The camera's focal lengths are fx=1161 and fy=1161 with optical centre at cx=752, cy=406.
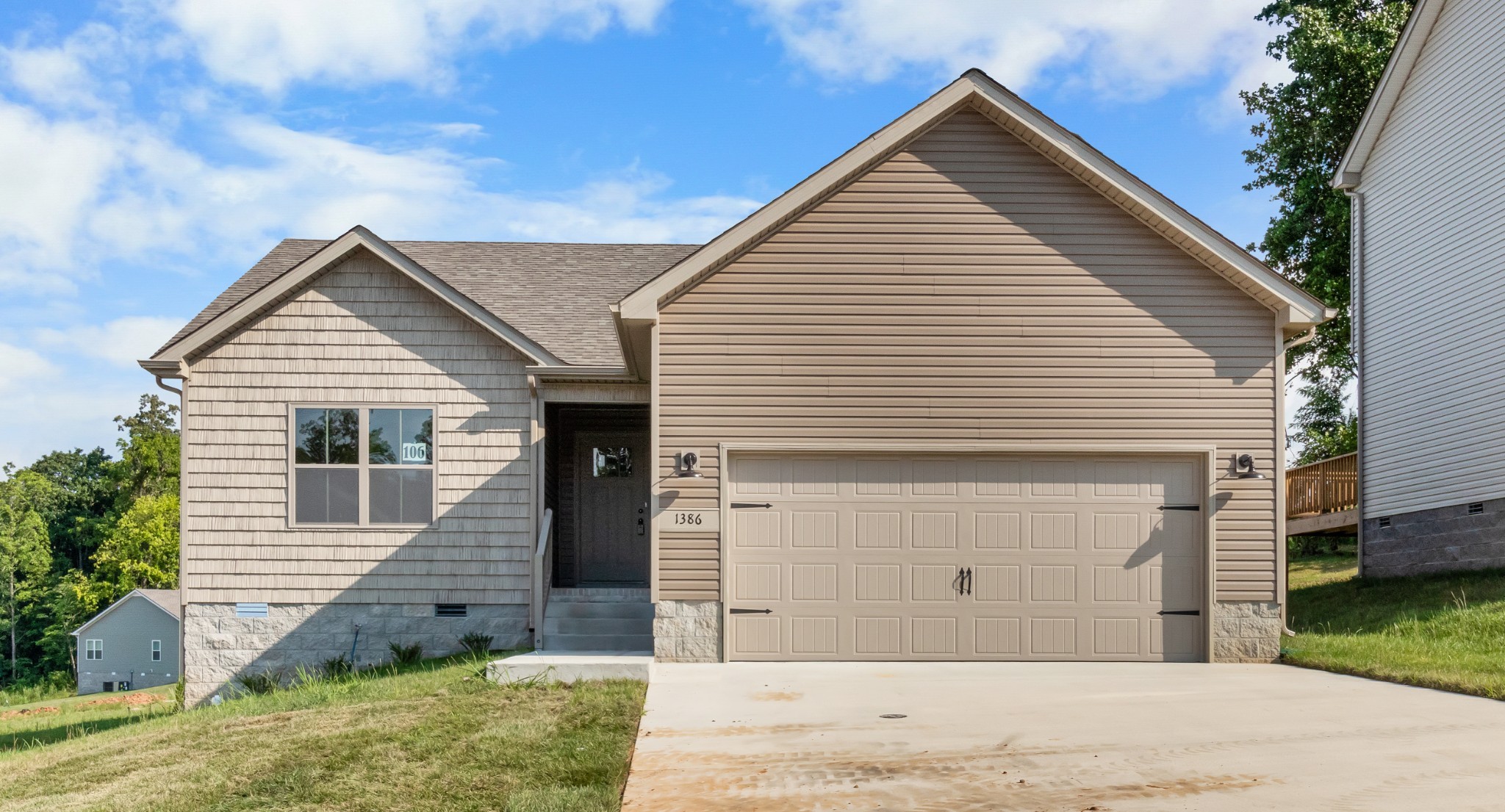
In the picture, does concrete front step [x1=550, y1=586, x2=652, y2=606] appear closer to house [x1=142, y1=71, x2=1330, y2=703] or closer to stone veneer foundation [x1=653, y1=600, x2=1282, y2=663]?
stone veneer foundation [x1=653, y1=600, x2=1282, y2=663]

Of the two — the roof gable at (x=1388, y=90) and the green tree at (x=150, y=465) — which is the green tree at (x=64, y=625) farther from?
the roof gable at (x=1388, y=90)

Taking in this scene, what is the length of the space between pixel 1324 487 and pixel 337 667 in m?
15.9

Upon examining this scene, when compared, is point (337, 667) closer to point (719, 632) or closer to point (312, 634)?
point (312, 634)

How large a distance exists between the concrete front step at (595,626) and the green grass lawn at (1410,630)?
664cm

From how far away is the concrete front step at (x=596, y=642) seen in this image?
12500mm

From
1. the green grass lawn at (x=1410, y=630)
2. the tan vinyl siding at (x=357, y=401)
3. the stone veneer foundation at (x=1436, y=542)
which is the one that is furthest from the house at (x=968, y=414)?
the stone veneer foundation at (x=1436, y=542)

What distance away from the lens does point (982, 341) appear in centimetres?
1143

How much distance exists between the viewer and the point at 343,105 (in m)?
17.0

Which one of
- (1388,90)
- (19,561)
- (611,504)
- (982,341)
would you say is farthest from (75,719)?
(19,561)

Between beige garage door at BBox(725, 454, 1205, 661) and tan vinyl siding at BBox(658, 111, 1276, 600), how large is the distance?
0.35 metres

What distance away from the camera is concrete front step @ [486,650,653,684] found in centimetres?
985

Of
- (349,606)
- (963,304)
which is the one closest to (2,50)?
(349,606)

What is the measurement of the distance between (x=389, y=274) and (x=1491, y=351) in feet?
47.0

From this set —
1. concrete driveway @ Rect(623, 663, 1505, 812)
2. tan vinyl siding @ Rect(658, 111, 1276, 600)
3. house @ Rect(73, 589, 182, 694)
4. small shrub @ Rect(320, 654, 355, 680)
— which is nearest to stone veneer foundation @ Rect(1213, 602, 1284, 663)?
tan vinyl siding @ Rect(658, 111, 1276, 600)
